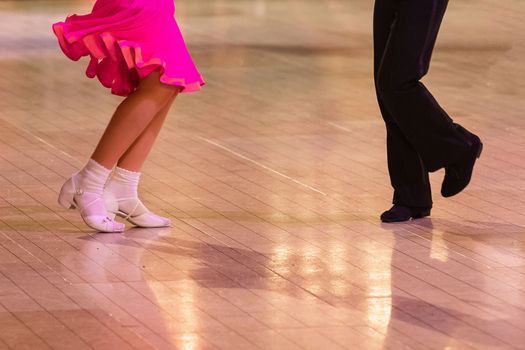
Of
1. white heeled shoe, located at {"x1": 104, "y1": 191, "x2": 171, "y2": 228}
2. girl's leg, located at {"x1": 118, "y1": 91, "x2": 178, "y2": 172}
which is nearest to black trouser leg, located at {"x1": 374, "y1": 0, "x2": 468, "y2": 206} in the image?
girl's leg, located at {"x1": 118, "y1": 91, "x2": 178, "y2": 172}

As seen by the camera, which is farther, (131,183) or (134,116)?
(131,183)

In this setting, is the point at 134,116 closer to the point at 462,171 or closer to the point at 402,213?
→ the point at 402,213

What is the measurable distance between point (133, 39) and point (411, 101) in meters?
1.26

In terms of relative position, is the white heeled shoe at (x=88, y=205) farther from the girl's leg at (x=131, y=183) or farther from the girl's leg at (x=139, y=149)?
the girl's leg at (x=139, y=149)

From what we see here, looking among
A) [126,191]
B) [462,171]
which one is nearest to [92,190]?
[126,191]

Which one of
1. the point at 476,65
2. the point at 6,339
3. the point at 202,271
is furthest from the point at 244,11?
the point at 6,339

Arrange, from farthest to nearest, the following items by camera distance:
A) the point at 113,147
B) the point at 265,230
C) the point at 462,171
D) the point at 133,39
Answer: the point at 462,171
the point at 265,230
the point at 113,147
the point at 133,39

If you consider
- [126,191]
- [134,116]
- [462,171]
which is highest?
[134,116]

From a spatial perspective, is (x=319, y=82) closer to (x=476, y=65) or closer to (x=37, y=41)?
(x=476, y=65)

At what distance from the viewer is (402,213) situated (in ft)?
22.5

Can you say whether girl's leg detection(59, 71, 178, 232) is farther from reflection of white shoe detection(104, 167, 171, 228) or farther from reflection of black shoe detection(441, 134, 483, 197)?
reflection of black shoe detection(441, 134, 483, 197)

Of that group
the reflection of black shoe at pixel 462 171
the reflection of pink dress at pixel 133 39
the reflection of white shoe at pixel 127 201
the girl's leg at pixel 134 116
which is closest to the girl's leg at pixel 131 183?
the reflection of white shoe at pixel 127 201

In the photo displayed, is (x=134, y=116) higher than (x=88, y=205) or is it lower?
higher

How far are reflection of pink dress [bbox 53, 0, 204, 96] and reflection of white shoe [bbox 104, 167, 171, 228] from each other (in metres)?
0.48
